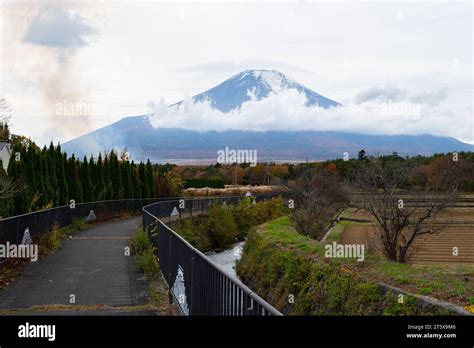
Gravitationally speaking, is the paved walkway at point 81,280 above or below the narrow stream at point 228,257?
above

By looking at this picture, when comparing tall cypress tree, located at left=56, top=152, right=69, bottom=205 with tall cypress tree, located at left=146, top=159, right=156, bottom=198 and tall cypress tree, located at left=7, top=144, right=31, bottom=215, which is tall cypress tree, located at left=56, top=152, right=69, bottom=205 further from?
tall cypress tree, located at left=146, top=159, right=156, bottom=198

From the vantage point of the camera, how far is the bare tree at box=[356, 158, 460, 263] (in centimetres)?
2225

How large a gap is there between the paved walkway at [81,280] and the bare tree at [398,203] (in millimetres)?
9147

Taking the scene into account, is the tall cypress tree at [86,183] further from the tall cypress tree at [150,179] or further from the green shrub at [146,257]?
the green shrub at [146,257]

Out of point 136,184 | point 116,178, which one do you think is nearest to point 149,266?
point 116,178

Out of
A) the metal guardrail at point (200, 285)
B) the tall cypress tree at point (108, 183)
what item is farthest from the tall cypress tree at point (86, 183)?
the metal guardrail at point (200, 285)

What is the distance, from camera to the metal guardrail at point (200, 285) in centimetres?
631

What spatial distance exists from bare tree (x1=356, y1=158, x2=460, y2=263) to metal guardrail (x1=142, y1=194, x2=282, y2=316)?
401 inches

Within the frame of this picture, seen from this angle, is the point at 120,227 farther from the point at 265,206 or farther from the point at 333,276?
the point at 265,206

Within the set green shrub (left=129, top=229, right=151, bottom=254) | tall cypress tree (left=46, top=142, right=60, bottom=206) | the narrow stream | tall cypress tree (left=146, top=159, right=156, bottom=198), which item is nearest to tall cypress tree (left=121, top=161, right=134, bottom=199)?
tall cypress tree (left=146, top=159, right=156, bottom=198)
